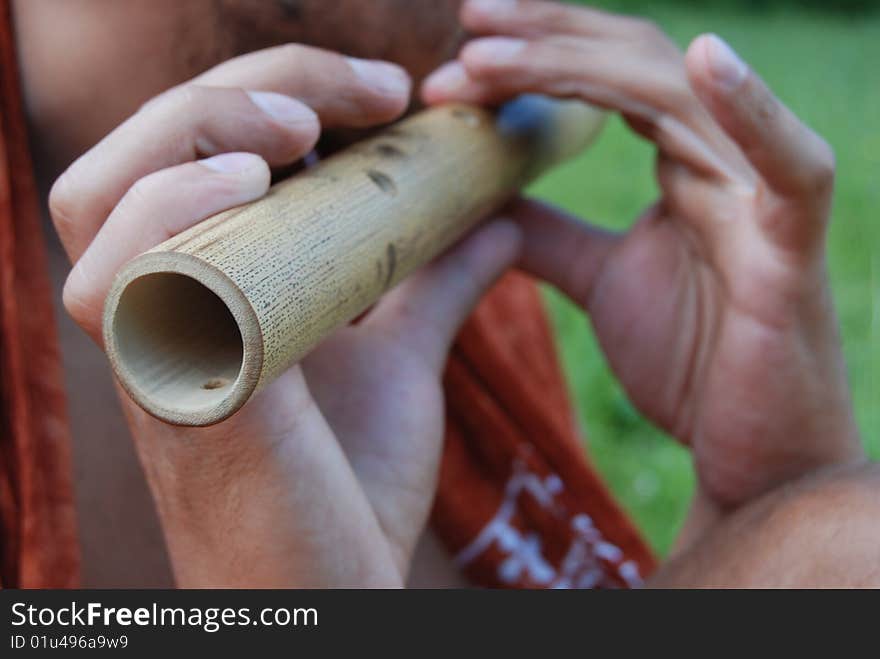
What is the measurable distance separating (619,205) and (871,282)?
37.3 inches

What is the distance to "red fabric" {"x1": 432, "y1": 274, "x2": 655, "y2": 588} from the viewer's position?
4.24ft

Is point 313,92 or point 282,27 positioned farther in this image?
point 282,27

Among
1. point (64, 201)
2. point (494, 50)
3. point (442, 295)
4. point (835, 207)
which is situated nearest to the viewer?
point (64, 201)

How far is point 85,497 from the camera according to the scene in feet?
3.42

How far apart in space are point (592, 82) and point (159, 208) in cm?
52

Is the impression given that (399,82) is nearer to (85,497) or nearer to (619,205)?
(85,497)

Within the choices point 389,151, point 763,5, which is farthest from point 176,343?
point 763,5

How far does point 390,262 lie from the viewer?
74 cm

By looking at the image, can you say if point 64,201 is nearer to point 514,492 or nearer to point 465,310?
point 465,310

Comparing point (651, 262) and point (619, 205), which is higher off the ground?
point (651, 262)

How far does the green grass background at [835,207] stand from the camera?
2.19 meters

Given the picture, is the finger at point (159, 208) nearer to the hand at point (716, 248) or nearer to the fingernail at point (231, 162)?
the fingernail at point (231, 162)

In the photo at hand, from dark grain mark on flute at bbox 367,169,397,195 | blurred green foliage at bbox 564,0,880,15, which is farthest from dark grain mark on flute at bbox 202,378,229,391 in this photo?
blurred green foliage at bbox 564,0,880,15

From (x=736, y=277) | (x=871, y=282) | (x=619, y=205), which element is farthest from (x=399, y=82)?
(x=619, y=205)
